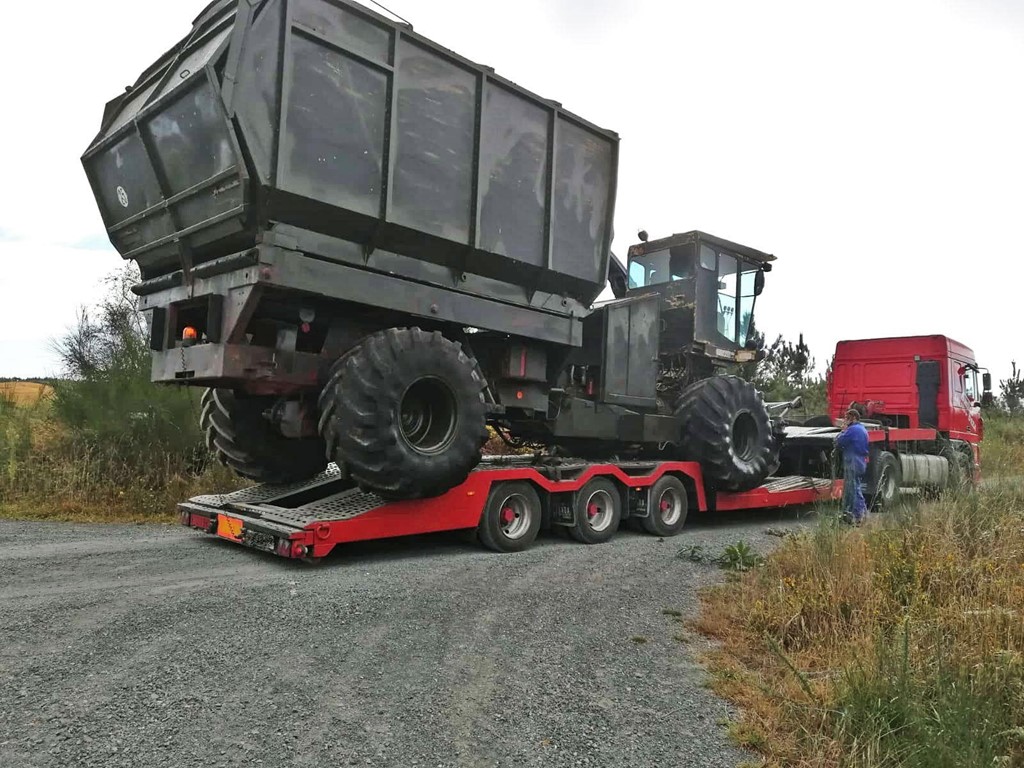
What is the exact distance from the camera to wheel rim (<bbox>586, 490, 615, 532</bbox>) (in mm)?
7703

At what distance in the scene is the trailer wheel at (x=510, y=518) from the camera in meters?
Answer: 6.64

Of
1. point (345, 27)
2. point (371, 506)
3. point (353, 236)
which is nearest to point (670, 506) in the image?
point (371, 506)

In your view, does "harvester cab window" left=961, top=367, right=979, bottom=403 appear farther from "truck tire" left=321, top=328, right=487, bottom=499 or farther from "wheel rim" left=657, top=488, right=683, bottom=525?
"truck tire" left=321, top=328, right=487, bottom=499

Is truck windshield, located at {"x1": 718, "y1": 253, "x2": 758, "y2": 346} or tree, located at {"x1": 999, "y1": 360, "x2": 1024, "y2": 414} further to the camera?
tree, located at {"x1": 999, "y1": 360, "x2": 1024, "y2": 414}

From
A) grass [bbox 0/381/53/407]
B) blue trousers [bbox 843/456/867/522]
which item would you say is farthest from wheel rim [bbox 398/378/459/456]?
grass [bbox 0/381/53/407]

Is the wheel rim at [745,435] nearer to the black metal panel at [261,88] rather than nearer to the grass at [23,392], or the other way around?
the black metal panel at [261,88]

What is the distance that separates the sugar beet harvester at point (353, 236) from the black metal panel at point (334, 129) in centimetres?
2

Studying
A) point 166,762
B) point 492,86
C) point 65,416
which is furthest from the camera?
point 65,416

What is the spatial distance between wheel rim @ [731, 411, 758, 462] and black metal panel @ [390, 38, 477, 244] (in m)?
4.81

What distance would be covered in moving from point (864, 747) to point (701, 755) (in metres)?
0.63

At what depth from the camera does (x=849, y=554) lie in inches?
195

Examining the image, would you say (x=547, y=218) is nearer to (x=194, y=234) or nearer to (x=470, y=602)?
(x=194, y=234)

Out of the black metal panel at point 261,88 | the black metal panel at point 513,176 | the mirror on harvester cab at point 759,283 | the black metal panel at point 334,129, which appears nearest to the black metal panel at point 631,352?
the black metal panel at point 513,176

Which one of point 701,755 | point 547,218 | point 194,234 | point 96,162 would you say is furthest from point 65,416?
point 701,755
